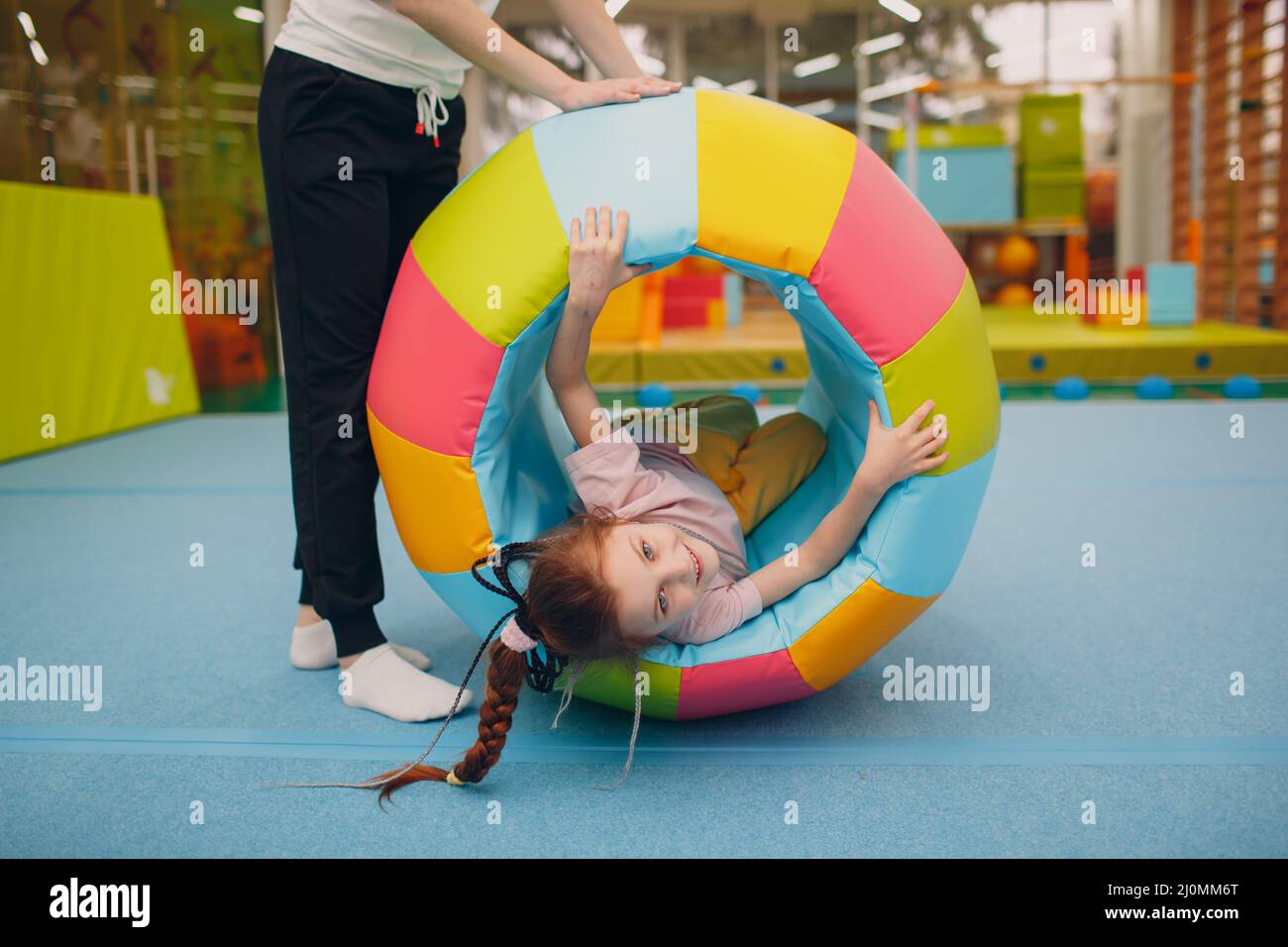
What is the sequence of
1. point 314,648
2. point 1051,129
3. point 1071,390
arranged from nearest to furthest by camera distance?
point 314,648
point 1071,390
point 1051,129

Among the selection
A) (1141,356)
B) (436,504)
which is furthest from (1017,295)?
(436,504)

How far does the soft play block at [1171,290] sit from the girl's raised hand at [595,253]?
5337 mm

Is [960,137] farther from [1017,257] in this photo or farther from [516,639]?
[516,639]

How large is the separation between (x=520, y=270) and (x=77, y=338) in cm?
338

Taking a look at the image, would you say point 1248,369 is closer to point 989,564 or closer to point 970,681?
point 989,564

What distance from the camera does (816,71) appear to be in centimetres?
1022

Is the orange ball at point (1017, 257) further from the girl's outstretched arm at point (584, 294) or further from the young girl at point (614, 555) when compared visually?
the girl's outstretched arm at point (584, 294)

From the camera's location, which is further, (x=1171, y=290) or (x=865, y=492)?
(x=1171, y=290)

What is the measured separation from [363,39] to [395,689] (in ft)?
3.32

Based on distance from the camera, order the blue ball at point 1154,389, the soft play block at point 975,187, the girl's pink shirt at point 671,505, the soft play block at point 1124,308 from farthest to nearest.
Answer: the soft play block at point 975,187 < the soft play block at point 1124,308 < the blue ball at point 1154,389 < the girl's pink shirt at point 671,505

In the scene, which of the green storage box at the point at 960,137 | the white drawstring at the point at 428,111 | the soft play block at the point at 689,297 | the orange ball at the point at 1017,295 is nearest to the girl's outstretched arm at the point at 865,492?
the white drawstring at the point at 428,111

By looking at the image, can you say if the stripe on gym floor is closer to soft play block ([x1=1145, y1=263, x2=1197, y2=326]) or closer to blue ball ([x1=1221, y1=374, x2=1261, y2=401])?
blue ball ([x1=1221, y1=374, x2=1261, y2=401])

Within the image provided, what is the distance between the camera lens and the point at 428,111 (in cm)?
185

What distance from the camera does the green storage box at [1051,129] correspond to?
27.6 ft
